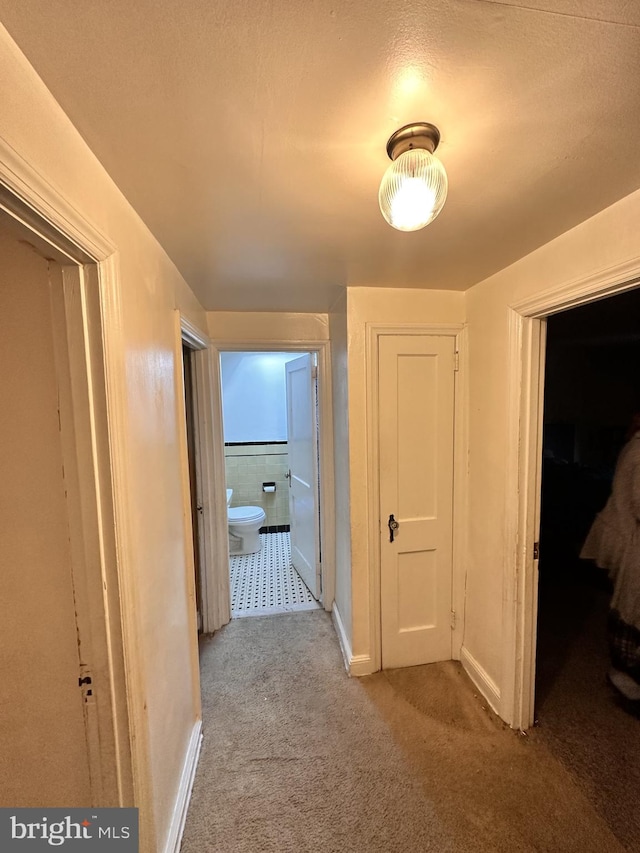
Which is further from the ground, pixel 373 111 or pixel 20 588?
pixel 373 111

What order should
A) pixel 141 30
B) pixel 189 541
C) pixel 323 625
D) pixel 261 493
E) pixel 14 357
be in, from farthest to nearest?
pixel 261 493 → pixel 323 625 → pixel 189 541 → pixel 14 357 → pixel 141 30

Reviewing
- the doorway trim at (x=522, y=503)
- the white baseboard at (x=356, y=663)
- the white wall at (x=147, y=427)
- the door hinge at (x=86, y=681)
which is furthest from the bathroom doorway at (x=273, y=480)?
the door hinge at (x=86, y=681)

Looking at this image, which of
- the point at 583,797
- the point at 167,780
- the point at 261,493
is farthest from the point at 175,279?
the point at 261,493

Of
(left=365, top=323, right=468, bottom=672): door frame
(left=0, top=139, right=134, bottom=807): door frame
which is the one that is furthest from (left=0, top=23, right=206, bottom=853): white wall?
(left=365, top=323, right=468, bottom=672): door frame

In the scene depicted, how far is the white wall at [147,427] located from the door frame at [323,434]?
31.2 inches

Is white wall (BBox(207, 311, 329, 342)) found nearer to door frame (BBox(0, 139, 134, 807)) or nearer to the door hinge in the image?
door frame (BBox(0, 139, 134, 807))

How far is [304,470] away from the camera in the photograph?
2916mm

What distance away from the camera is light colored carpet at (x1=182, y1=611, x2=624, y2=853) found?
1242 mm

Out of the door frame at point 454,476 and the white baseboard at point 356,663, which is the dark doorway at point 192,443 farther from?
the door frame at point 454,476

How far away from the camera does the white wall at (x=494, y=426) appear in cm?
129

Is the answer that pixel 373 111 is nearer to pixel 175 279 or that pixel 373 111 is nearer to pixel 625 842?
pixel 175 279

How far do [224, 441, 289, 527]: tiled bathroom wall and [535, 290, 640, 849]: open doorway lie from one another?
2.79m

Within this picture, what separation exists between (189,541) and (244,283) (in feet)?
4.24

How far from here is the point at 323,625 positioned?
2.45 m
